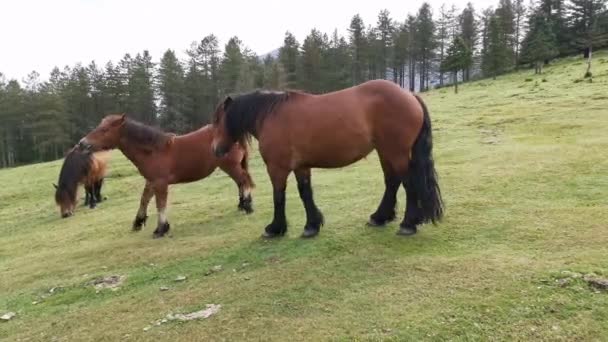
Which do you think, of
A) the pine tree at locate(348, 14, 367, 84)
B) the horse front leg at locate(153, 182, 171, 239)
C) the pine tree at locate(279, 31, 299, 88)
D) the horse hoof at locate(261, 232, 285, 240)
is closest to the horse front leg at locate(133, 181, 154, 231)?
the horse front leg at locate(153, 182, 171, 239)

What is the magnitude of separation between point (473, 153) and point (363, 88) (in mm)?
7628

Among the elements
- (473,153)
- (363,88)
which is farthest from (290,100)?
(473,153)

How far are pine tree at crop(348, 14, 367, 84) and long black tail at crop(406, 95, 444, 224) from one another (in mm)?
58358

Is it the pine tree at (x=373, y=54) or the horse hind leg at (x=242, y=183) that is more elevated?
the pine tree at (x=373, y=54)

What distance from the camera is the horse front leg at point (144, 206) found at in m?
7.57

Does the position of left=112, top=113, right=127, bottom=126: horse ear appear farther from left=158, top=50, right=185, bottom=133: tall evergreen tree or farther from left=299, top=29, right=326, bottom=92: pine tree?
left=299, top=29, right=326, bottom=92: pine tree

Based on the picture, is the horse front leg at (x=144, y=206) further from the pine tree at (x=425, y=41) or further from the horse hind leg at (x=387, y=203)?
the pine tree at (x=425, y=41)

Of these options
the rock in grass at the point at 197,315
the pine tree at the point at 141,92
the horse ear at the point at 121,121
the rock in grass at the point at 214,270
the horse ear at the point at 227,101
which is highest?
the pine tree at the point at 141,92

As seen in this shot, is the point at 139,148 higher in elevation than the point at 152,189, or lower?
higher

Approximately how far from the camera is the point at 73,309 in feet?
15.0

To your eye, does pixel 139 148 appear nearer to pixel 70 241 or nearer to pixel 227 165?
pixel 227 165

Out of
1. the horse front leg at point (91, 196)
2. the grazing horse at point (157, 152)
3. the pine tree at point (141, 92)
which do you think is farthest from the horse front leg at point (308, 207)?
the pine tree at point (141, 92)

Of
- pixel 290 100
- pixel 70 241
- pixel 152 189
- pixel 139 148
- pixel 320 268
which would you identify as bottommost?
pixel 70 241

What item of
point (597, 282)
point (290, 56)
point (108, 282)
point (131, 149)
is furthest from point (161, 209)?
point (290, 56)
